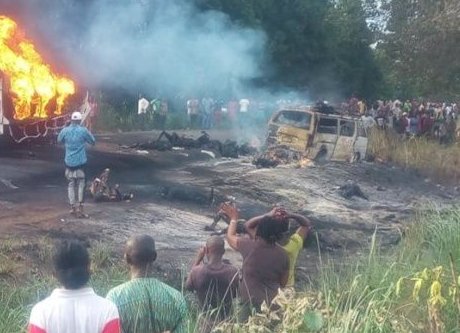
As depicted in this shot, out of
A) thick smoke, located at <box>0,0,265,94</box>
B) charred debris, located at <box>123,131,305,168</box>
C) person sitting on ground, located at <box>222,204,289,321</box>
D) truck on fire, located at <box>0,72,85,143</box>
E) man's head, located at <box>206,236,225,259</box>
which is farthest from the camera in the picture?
thick smoke, located at <box>0,0,265,94</box>

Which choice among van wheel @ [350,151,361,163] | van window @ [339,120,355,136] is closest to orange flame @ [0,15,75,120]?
van window @ [339,120,355,136]

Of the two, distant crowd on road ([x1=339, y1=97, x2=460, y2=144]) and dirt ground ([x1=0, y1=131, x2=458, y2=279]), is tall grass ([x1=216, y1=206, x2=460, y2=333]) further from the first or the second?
distant crowd on road ([x1=339, y1=97, x2=460, y2=144])

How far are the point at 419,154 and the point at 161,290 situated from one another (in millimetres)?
20533

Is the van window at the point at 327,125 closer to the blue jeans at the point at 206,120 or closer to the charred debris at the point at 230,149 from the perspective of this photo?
the charred debris at the point at 230,149

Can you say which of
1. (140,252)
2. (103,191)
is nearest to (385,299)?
(140,252)

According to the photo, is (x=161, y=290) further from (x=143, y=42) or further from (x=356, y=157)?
(x=143, y=42)

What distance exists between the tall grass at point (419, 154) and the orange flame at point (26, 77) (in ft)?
30.7

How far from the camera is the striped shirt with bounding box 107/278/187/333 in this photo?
4.63 m

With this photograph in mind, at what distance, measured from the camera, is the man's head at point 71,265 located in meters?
4.09

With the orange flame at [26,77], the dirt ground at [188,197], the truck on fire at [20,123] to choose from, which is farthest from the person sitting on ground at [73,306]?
the orange flame at [26,77]

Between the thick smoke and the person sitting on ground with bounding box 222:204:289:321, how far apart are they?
1705 centimetres

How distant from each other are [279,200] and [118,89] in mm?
14768

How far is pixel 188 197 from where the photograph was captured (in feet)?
50.5

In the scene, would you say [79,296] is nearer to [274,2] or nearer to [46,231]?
[46,231]
